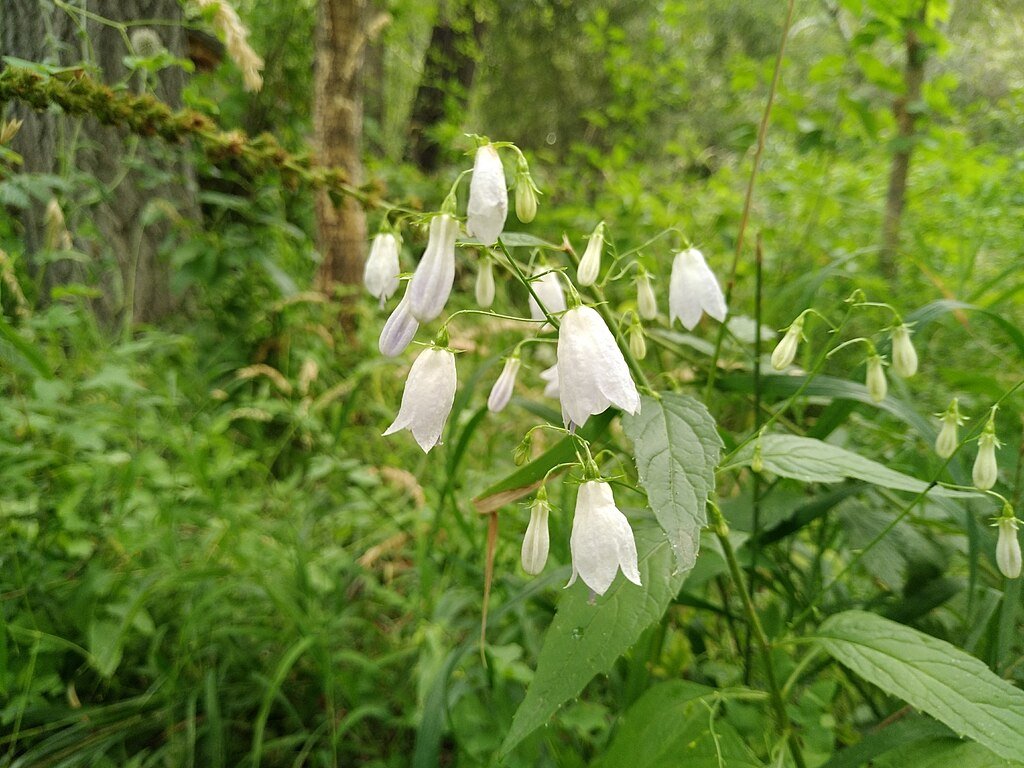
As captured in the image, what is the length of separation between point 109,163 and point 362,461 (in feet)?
5.00

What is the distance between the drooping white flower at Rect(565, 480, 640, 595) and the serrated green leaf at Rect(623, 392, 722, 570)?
0.28ft

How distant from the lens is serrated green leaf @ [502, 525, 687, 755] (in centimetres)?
85

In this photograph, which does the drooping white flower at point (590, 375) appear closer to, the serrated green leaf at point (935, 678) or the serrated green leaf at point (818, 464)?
the serrated green leaf at point (818, 464)

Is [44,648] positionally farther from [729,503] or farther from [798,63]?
[798,63]

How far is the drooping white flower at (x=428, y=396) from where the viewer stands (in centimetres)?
89

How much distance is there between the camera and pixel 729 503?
1.34 meters

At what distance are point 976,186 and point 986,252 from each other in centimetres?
53

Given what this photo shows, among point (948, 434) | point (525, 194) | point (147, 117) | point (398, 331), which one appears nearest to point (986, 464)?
point (948, 434)

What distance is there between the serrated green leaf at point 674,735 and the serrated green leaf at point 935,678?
21 cm

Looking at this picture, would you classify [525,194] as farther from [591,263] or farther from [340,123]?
[340,123]

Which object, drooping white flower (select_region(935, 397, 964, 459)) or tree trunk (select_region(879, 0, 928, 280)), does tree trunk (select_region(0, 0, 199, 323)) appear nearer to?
drooping white flower (select_region(935, 397, 964, 459))

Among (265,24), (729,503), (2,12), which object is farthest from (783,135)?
(2,12)

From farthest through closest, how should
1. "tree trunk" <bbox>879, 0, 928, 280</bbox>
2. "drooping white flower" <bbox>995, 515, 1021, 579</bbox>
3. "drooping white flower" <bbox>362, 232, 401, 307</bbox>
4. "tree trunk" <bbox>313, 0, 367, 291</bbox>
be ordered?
1. "tree trunk" <bbox>313, 0, 367, 291</bbox>
2. "tree trunk" <bbox>879, 0, 928, 280</bbox>
3. "drooping white flower" <bbox>362, 232, 401, 307</bbox>
4. "drooping white flower" <bbox>995, 515, 1021, 579</bbox>

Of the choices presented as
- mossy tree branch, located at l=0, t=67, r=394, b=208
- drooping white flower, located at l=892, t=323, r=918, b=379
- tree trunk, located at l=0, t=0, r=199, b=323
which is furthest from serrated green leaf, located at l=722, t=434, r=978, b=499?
tree trunk, located at l=0, t=0, r=199, b=323
